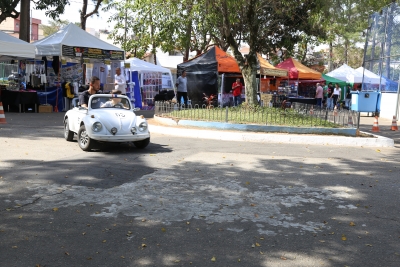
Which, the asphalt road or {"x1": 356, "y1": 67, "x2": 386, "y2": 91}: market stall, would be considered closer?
the asphalt road

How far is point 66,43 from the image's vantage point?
19562mm

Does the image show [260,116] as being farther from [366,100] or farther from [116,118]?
[116,118]

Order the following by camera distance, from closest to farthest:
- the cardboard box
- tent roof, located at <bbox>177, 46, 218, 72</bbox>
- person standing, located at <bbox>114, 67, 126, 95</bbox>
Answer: the cardboard box → person standing, located at <bbox>114, 67, 126, 95</bbox> → tent roof, located at <bbox>177, 46, 218, 72</bbox>

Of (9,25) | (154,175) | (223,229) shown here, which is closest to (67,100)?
(154,175)

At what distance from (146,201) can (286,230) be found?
1950 mm

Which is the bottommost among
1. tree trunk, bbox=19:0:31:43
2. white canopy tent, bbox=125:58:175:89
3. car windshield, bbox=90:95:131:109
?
car windshield, bbox=90:95:131:109

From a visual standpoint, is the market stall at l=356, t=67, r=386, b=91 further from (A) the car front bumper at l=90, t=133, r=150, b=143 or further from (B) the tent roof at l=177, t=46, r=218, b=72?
(A) the car front bumper at l=90, t=133, r=150, b=143

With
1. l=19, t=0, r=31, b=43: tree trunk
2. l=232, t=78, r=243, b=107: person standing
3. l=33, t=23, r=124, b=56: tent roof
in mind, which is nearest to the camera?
l=33, t=23, r=124, b=56: tent roof

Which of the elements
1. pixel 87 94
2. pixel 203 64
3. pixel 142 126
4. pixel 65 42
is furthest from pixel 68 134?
pixel 203 64

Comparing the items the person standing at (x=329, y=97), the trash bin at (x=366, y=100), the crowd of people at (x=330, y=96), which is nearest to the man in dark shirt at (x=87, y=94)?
the trash bin at (x=366, y=100)

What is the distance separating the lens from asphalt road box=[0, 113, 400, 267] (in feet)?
14.4

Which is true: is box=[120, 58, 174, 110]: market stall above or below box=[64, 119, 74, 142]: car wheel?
above

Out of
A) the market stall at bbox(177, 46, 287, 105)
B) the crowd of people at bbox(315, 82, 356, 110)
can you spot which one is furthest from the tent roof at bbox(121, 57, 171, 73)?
the crowd of people at bbox(315, 82, 356, 110)

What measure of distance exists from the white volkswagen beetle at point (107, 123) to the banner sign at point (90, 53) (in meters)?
9.36
